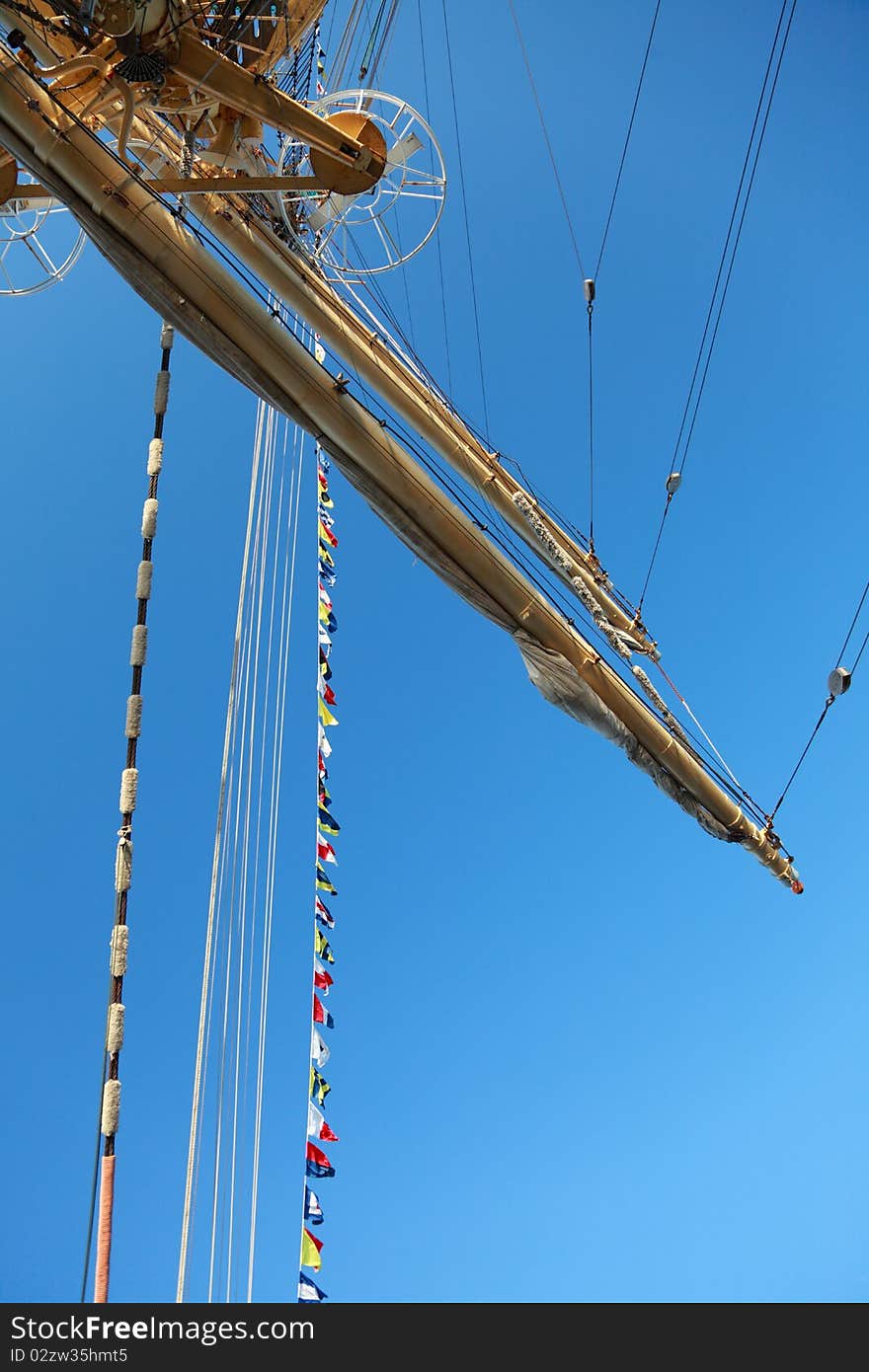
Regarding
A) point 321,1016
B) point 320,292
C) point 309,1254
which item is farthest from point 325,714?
point 320,292

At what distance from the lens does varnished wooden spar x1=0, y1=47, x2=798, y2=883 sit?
6.21 m

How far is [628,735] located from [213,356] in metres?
5.46

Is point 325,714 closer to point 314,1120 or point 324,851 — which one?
point 324,851

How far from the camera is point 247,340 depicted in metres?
6.77

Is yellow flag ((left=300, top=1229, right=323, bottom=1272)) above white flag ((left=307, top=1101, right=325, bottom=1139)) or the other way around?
the other way around

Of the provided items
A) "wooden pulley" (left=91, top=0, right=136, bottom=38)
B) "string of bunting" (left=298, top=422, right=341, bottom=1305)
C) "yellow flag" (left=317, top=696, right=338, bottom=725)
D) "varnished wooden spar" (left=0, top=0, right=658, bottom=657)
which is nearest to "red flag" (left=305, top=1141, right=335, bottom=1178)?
"string of bunting" (left=298, top=422, right=341, bottom=1305)

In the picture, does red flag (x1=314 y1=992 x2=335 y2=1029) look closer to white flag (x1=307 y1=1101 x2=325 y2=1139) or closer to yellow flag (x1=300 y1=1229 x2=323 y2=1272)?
white flag (x1=307 y1=1101 x2=325 y2=1139)

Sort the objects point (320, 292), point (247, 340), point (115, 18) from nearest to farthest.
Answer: point (115, 18) < point (247, 340) < point (320, 292)

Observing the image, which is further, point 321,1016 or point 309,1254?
point 321,1016

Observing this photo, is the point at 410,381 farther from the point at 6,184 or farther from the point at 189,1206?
the point at 189,1206

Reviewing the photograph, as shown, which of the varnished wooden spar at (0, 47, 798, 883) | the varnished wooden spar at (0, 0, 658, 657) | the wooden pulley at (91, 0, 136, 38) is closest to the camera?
the varnished wooden spar at (0, 47, 798, 883)

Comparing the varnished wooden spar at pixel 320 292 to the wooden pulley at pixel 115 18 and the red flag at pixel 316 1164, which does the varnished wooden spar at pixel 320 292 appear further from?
the red flag at pixel 316 1164

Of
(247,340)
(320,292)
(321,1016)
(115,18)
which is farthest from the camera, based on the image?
(320,292)
